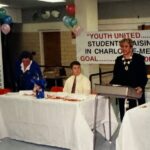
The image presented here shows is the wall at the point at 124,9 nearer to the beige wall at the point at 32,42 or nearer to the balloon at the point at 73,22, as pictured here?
the beige wall at the point at 32,42

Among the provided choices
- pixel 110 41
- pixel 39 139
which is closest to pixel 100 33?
pixel 110 41

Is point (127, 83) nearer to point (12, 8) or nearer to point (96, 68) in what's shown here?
point (96, 68)

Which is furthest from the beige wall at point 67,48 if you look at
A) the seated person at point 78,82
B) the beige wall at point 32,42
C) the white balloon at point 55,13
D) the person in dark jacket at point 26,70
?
the seated person at point 78,82

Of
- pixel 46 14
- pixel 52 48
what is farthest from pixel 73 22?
pixel 52 48

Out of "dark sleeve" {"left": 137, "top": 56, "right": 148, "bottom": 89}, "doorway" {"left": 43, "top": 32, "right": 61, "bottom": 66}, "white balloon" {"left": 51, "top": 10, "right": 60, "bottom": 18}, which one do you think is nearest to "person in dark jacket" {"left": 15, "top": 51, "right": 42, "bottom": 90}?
"dark sleeve" {"left": 137, "top": 56, "right": 148, "bottom": 89}

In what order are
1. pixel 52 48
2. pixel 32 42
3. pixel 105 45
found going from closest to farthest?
pixel 105 45 → pixel 52 48 → pixel 32 42

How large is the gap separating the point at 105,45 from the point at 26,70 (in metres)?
1.85

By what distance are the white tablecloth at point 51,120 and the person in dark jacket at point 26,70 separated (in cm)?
46

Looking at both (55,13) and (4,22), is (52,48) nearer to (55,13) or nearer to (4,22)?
(55,13)

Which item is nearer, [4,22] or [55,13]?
[4,22]

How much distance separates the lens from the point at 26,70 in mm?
4781

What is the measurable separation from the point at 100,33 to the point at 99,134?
2.19 m

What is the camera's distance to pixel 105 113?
417 cm

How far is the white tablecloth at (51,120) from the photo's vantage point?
372 cm
